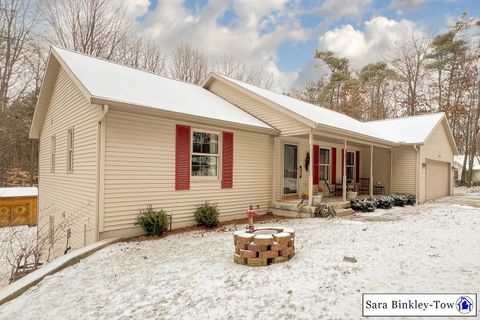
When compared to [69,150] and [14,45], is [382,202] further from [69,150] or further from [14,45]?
[14,45]

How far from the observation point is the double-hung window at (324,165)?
1299 cm

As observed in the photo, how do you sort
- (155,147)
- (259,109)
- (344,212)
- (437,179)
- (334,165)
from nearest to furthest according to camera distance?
(155,147), (344,212), (259,109), (334,165), (437,179)

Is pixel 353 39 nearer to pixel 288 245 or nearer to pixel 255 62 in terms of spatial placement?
pixel 255 62

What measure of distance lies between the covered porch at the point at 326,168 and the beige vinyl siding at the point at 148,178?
86.2 inches

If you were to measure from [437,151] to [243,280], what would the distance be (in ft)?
53.8

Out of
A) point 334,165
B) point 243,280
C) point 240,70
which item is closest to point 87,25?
point 240,70

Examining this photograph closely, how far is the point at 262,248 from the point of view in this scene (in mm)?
4582

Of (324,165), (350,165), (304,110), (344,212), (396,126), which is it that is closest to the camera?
(344,212)

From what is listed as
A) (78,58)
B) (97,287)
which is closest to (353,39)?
(78,58)

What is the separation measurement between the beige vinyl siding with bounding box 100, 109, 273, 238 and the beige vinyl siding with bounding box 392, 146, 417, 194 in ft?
30.6

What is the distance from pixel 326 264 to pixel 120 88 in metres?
6.18

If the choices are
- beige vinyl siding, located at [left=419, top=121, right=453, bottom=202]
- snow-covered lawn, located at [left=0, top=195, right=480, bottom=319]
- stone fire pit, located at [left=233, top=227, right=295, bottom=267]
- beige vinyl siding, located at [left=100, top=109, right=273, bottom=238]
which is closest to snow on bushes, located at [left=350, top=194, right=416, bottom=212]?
beige vinyl siding, located at [left=419, top=121, right=453, bottom=202]

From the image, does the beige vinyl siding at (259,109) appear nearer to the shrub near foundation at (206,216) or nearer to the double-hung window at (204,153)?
the double-hung window at (204,153)

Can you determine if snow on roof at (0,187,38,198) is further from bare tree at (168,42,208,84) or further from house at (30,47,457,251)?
bare tree at (168,42,208,84)
